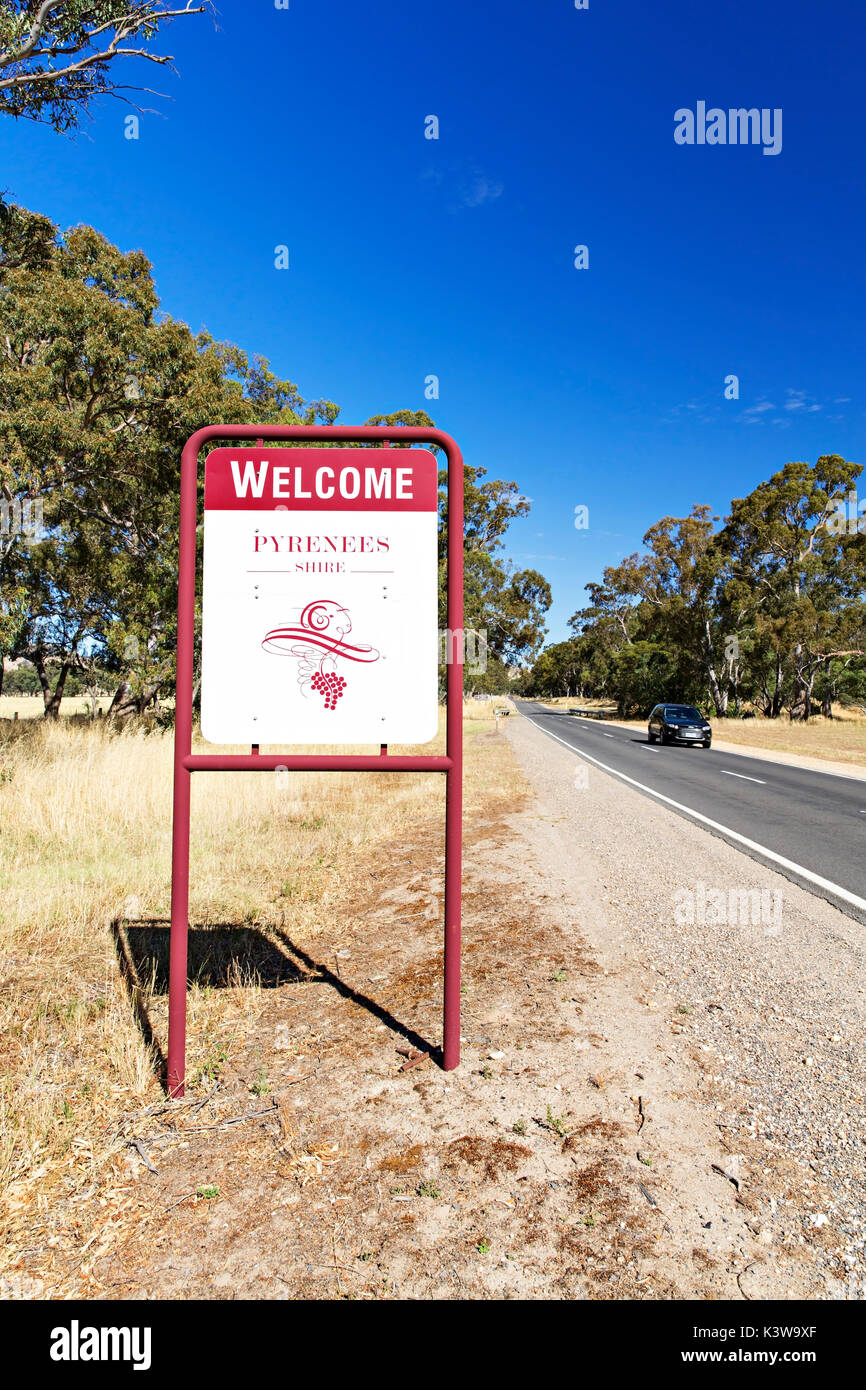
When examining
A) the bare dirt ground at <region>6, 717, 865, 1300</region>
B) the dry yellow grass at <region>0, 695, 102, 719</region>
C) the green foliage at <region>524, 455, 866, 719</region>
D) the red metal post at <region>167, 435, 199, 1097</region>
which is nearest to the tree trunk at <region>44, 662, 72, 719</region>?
the dry yellow grass at <region>0, 695, 102, 719</region>

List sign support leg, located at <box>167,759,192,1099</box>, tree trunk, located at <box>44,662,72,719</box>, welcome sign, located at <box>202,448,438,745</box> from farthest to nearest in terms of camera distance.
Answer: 1. tree trunk, located at <box>44,662,72,719</box>
2. welcome sign, located at <box>202,448,438,745</box>
3. sign support leg, located at <box>167,759,192,1099</box>

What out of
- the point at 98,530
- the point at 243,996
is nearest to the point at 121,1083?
the point at 243,996

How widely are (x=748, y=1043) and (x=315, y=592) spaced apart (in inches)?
118

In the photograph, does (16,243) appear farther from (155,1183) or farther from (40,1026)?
(155,1183)

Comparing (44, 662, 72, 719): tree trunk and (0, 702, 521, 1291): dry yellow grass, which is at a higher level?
(44, 662, 72, 719): tree trunk

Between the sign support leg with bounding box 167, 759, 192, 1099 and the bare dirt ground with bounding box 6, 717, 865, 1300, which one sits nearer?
the bare dirt ground with bounding box 6, 717, 865, 1300

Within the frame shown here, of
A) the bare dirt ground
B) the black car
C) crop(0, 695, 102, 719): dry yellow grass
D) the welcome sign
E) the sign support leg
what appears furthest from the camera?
Result: the black car

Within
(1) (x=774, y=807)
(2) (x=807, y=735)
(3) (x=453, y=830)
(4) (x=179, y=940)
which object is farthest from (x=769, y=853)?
(2) (x=807, y=735)

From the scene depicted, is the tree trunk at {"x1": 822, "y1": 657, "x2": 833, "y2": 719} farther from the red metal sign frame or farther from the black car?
the red metal sign frame

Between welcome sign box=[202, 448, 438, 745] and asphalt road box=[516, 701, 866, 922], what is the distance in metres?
4.58

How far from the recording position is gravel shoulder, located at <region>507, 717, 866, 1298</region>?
224 cm

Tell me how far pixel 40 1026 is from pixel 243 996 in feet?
3.27

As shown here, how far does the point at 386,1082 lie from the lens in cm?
313

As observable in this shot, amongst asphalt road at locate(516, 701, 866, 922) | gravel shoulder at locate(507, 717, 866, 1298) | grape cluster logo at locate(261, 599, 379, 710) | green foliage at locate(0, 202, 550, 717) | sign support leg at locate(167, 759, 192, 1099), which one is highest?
green foliage at locate(0, 202, 550, 717)
